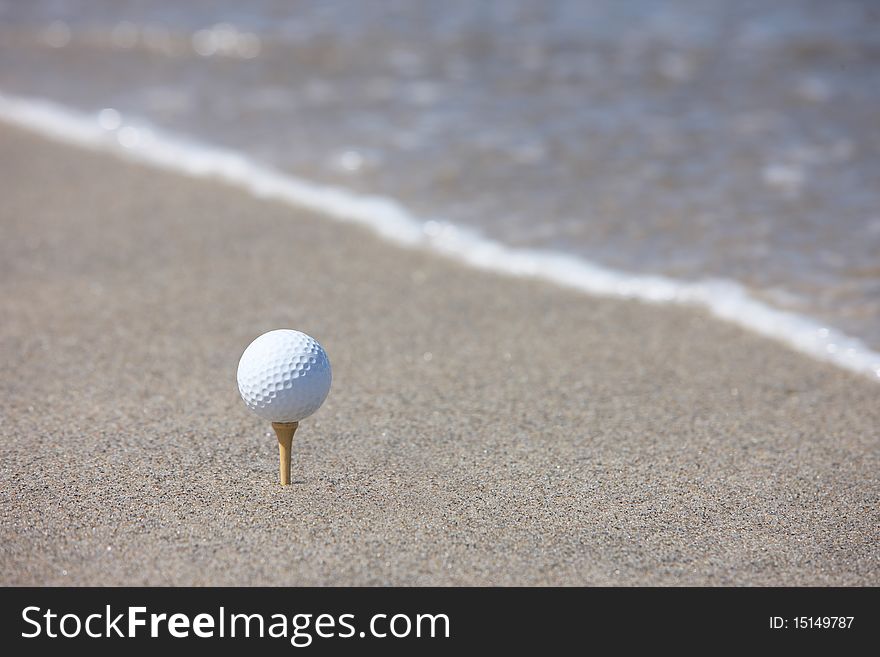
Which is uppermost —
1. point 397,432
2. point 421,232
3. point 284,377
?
point 284,377

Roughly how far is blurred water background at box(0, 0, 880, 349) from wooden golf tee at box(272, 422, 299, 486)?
8.35 ft

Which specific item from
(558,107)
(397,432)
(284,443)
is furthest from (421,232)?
(284,443)

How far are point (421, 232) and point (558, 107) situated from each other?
2.44 m

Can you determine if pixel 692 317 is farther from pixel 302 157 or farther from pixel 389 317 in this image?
pixel 302 157

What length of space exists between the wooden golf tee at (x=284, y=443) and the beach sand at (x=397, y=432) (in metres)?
0.06

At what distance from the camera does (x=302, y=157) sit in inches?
266

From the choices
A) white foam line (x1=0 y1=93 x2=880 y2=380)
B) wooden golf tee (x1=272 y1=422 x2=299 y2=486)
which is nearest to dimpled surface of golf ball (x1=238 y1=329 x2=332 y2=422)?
wooden golf tee (x1=272 y1=422 x2=299 y2=486)

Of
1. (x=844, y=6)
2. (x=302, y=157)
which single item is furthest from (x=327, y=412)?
(x=844, y=6)

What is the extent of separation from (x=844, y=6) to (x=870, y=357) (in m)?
6.55

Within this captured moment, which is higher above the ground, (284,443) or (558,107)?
(558,107)

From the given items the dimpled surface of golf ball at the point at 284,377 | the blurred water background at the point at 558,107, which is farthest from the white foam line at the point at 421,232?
the dimpled surface of golf ball at the point at 284,377

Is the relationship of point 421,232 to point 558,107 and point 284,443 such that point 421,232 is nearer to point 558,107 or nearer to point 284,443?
point 558,107

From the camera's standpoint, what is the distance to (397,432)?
3725 mm

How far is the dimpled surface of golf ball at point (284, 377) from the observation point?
3.12 metres
